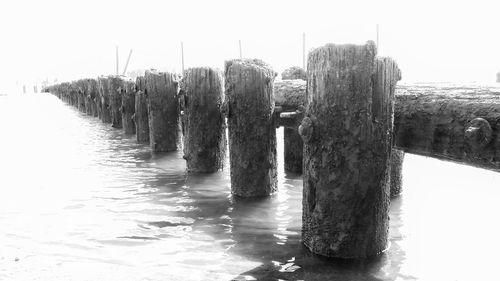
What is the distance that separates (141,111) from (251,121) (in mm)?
4567

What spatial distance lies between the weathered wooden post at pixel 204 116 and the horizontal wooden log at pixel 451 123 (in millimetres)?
3245

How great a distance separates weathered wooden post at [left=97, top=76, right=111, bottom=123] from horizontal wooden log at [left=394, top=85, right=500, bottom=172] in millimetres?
11501

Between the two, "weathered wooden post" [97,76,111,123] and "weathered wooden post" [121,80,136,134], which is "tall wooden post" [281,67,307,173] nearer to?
"weathered wooden post" [121,80,136,134]

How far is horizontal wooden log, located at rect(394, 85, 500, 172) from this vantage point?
271 cm

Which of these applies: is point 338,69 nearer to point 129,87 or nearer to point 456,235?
point 456,235

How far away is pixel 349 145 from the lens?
10.8 ft

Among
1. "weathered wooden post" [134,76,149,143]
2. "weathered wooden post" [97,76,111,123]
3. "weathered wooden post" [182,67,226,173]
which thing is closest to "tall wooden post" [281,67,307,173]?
"weathered wooden post" [182,67,226,173]

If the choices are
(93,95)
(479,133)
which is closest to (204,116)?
(479,133)

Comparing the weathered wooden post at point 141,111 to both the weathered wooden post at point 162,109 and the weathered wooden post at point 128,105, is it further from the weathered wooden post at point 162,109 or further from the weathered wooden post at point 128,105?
the weathered wooden post at point 128,105

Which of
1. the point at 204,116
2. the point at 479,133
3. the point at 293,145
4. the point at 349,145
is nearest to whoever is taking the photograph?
the point at 479,133

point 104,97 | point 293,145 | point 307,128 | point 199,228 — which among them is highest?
point 104,97

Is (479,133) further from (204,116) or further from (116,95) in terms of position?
(116,95)

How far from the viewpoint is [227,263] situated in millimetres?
3572

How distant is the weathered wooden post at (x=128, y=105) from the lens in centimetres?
1034
